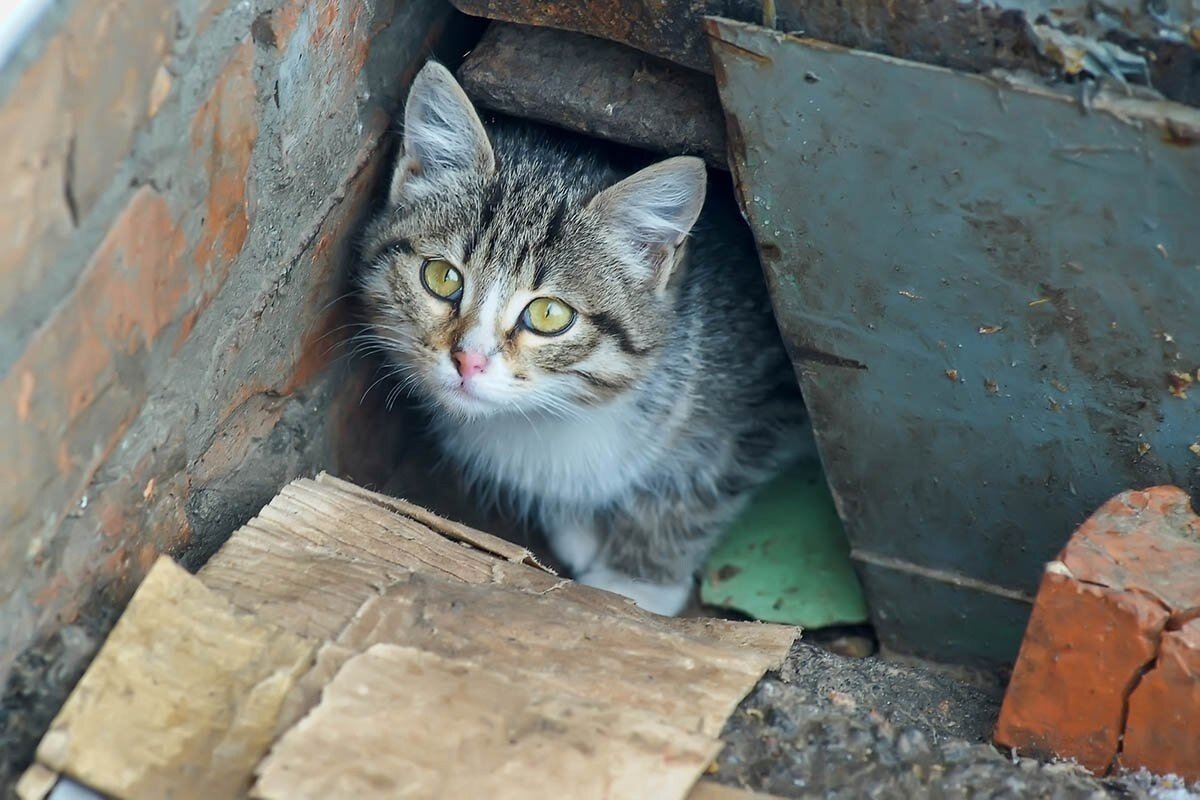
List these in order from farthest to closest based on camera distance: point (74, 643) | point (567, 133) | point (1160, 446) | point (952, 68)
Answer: point (567, 133), point (1160, 446), point (952, 68), point (74, 643)

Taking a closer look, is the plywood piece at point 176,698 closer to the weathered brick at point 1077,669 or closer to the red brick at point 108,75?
Answer: the red brick at point 108,75

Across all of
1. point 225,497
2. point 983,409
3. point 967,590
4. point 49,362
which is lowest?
point 967,590

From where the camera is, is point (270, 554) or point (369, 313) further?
point (369, 313)

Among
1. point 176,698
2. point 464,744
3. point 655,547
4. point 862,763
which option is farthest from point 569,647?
point 655,547

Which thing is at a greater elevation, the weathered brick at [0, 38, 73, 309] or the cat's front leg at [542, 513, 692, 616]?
the weathered brick at [0, 38, 73, 309]

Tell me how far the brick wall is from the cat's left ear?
589 millimetres

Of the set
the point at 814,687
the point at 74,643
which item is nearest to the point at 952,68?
the point at 814,687

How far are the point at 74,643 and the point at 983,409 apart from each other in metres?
1.82

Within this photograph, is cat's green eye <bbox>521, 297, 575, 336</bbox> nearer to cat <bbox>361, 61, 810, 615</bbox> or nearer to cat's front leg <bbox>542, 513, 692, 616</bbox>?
cat <bbox>361, 61, 810, 615</bbox>

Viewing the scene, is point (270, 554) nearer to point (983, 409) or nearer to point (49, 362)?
point (49, 362)

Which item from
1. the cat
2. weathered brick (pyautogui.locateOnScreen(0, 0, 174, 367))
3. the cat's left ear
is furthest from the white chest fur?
weathered brick (pyautogui.locateOnScreen(0, 0, 174, 367))

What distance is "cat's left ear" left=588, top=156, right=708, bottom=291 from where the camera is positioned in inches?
109

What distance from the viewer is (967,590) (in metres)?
3.04

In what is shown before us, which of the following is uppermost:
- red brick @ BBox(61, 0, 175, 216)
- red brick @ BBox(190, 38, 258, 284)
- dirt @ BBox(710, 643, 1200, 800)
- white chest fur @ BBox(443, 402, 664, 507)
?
red brick @ BBox(61, 0, 175, 216)
